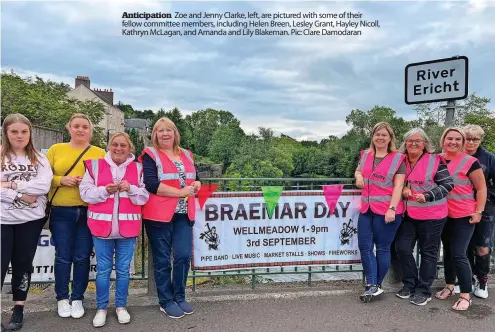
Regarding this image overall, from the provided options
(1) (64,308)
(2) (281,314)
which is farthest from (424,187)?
(1) (64,308)

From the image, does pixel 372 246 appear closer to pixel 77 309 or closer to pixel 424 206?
pixel 424 206

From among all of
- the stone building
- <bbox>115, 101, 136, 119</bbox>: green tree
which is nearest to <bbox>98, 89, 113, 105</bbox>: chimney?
the stone building

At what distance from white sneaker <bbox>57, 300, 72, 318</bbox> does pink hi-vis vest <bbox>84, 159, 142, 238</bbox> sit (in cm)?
84

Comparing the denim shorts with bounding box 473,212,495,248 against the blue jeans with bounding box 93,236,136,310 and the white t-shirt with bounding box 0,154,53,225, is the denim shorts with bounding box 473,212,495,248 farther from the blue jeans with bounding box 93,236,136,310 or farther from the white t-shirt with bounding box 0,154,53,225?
the white t-shirt with bounding box 0,154,53,225

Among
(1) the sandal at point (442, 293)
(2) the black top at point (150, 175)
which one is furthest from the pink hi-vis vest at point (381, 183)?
(2) the black top at point (150, 175)

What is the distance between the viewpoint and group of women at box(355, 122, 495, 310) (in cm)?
410

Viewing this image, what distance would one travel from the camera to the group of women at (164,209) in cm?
345

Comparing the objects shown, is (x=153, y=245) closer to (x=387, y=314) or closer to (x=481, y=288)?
(x=387, y=314)

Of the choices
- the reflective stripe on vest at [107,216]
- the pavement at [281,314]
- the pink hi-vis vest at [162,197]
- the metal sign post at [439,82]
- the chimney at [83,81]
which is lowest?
the pavement at [281,314]

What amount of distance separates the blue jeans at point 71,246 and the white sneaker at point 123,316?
16.6 inches

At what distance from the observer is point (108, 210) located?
351 cm

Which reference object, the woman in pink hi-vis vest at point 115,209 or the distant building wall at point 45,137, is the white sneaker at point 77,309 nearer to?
the woman in pink hi-vis vest at point 115,209

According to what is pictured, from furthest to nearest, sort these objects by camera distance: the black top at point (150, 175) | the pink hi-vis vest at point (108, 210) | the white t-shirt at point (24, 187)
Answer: the black top at point (150, 175)
the pink hi-vis vest at point (108, 210)
the white t-shirt at point (24, 187)

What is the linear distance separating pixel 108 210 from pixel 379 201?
267 cm
